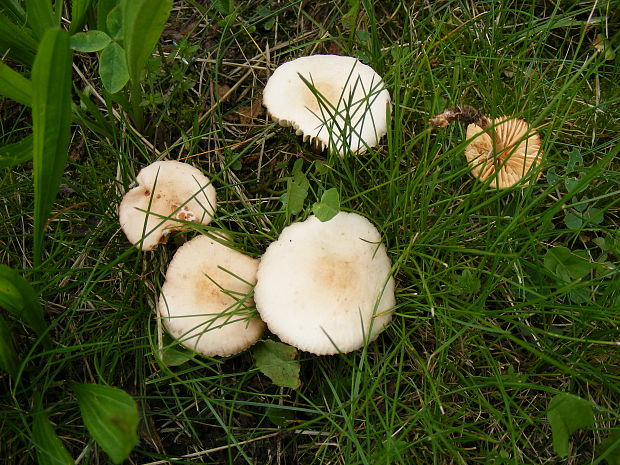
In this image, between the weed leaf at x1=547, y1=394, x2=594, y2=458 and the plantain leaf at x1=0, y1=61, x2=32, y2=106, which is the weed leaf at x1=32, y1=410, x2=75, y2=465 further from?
the weed leaf at x1=547, y1=394, x2=594, y2=458

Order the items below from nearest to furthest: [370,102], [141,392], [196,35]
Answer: [141,392]
[370,102]
[196,35]

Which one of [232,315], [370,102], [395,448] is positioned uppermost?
[370,102]

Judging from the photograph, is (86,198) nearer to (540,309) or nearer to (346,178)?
(346,178)

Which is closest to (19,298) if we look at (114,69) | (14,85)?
(14,85)

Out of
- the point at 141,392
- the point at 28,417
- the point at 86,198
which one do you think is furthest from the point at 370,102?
the point at 28,417

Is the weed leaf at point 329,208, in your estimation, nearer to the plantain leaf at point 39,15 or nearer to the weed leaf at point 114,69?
the weed leaf at point 114,69

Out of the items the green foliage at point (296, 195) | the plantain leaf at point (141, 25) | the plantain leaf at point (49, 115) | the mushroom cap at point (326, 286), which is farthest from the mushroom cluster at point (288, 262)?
the plantain leaf at point (141, 25)

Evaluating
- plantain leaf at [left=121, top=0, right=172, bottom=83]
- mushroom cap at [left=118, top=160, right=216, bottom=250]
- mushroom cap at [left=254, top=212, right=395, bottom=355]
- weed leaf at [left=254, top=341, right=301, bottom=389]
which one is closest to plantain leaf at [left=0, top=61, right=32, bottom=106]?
plantain leaf at [left=121, top=0, right=172, bottom=83]

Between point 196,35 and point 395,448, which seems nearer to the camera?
point 395,448
